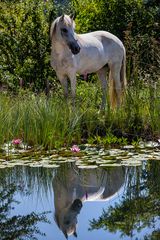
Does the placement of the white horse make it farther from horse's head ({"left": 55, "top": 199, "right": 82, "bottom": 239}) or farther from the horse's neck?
horse's head ({"left": 55, "top": 199, "right": 82, "bottom": 239})

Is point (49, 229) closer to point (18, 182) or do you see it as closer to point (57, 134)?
point (18, 182)

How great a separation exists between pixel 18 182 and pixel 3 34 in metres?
7.54

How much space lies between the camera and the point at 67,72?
9.98m

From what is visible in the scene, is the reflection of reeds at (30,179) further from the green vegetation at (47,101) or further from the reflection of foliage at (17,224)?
the green vegetation at (47,101)

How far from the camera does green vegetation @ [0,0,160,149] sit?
28.6 feet

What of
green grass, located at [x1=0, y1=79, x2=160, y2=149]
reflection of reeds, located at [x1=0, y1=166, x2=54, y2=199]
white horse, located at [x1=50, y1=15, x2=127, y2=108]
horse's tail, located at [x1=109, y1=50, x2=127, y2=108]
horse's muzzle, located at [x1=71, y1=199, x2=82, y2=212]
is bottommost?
horse's muzzle, located at [x1=71, y1=199, x2=82, y2=212]

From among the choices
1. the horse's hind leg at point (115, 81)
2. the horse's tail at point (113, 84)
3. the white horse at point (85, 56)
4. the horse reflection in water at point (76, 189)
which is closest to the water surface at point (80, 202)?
the horse reflection in water at point (76, 189)

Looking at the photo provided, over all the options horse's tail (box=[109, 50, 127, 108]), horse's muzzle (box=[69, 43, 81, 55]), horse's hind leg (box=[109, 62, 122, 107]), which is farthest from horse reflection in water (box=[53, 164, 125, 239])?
horse's hind leg (box=[109, 62, 122, 107])

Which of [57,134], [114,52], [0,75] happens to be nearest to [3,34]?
[0,75]

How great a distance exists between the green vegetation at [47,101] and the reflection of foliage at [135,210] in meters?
2.47

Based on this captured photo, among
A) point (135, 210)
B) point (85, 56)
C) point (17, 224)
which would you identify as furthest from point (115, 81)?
point (17, 224)

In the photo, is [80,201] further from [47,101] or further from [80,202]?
[47,101]

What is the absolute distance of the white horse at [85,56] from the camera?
9.73 meters

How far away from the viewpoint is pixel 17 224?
16.0 feet
